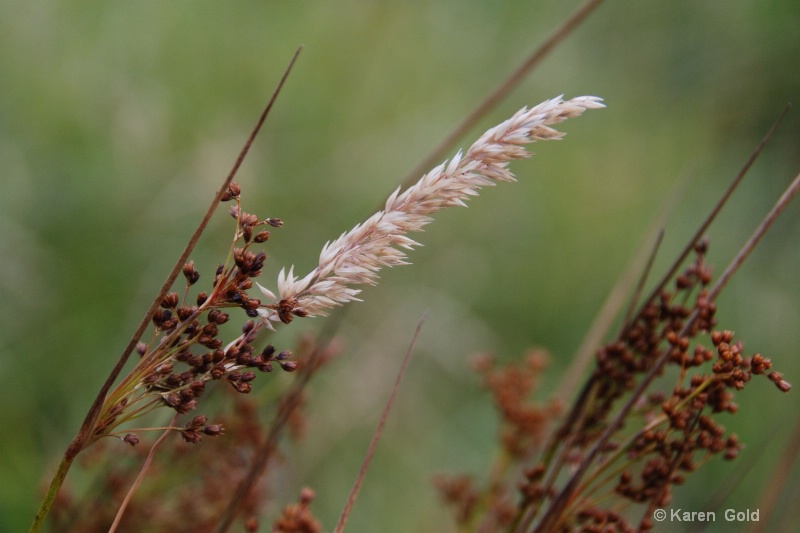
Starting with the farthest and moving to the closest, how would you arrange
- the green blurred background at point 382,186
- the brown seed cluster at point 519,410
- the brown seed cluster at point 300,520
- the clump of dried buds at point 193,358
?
the green blurred background at point 382,186, the brown seed cluster at point 519,410, the brown seed cluster at point 300,520, the clump of dried buds at point 193,358

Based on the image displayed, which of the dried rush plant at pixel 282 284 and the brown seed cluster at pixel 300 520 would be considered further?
the brown seed cluster at pixel 300 520

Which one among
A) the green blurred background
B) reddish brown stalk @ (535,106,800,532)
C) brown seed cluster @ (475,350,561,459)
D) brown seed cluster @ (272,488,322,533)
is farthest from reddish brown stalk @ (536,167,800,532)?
the green blurred background

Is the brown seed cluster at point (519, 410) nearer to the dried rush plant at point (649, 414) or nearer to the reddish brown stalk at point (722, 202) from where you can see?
the dried rush plant at point (649, 414)

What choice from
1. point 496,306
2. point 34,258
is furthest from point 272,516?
point 496,306

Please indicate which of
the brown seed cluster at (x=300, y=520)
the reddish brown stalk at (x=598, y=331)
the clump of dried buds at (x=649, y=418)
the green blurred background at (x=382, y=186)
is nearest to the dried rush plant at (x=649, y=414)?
the clump of dried buds at (x=649, y=418)

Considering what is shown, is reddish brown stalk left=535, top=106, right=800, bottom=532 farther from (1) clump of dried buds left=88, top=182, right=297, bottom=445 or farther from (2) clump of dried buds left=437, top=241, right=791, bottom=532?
(1) clump of dried buds left=88, top=182, right=297, bottom=445

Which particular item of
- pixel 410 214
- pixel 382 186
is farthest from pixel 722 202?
pixel 382 186
